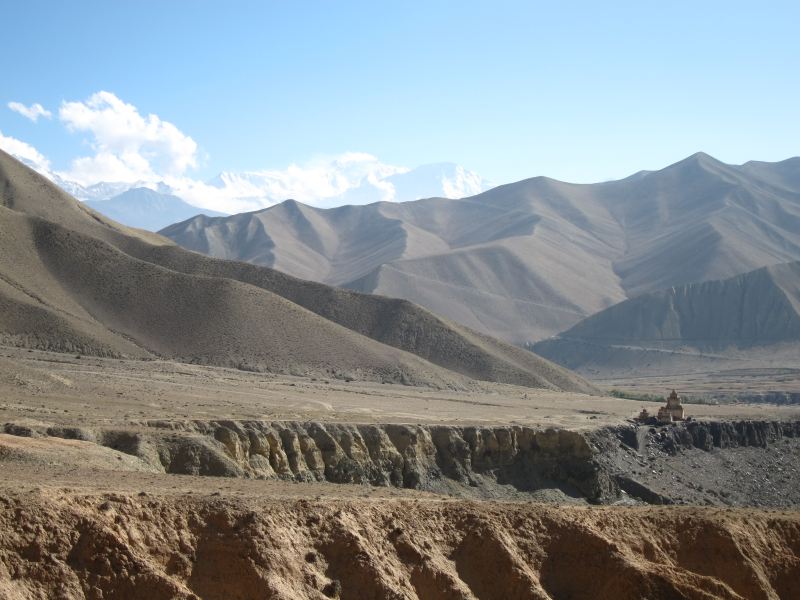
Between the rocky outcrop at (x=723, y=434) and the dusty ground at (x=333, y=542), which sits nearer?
the dusty ground at (x=333, y=542)

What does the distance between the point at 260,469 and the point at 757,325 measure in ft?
507

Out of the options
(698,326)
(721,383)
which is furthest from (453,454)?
(698,326)

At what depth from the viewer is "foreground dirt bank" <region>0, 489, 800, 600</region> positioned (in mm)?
19797

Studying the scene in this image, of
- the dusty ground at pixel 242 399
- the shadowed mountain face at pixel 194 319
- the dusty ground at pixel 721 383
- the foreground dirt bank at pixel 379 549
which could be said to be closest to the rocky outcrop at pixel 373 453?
the dusty ground at pixel 242 399

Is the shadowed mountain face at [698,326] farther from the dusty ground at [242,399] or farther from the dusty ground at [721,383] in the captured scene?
the dusty ground at [242,399]

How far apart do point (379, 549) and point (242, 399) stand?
125ft

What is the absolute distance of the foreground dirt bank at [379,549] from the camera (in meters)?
19.8

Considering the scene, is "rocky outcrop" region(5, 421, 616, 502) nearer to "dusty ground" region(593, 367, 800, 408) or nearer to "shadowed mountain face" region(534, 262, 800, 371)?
"dusty ground" region(593, 367, 800, 408)

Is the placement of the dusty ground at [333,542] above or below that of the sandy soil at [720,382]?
below

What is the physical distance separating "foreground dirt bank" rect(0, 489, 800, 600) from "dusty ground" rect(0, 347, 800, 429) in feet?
60.5

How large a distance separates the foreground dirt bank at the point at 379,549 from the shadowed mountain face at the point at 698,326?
144985mm

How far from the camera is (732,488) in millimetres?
59969

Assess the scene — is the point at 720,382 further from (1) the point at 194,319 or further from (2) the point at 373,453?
(2) the point at 373,453

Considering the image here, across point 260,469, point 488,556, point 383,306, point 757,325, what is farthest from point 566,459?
point 757,325
